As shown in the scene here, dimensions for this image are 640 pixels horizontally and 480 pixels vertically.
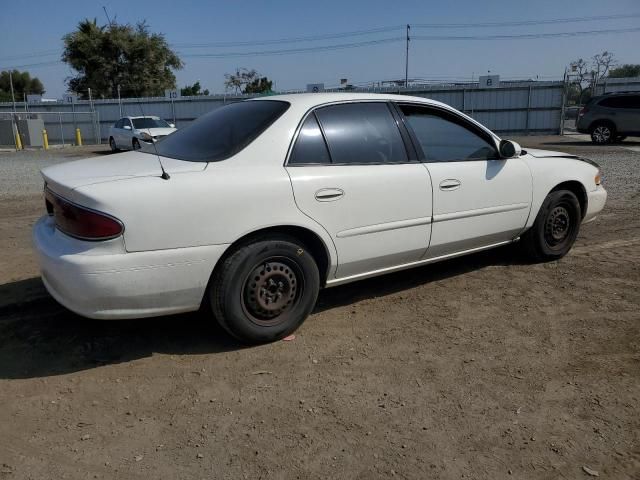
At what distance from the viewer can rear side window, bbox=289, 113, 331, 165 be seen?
3499 millimetres

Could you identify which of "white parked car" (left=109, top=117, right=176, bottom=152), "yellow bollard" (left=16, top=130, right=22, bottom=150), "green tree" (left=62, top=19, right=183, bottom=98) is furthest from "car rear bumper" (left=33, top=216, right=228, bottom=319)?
"green tree" (left=62, top=19, right=183, bottom=98)

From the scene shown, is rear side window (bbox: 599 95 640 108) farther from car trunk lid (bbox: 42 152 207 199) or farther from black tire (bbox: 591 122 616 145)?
car trunk lid (bbox: 42 152 207 199)

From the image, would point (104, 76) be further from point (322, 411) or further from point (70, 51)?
point (322, 411)

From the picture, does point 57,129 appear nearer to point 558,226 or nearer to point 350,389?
point 558,226

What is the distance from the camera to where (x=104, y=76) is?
42188 mm

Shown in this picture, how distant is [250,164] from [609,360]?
2.47m

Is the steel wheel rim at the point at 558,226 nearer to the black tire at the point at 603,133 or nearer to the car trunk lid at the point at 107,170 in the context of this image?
the car trunk lid at the point at 107,170

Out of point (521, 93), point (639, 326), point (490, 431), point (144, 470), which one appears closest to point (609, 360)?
point (639, 326)

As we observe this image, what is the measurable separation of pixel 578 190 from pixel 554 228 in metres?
0.48

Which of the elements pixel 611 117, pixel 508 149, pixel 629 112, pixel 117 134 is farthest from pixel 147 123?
pixel 508 149

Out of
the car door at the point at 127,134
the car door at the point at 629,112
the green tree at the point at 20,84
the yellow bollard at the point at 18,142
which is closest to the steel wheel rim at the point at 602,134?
the car door at the point at 629,112

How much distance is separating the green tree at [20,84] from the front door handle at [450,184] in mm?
71175

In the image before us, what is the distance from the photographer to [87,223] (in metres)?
2.90

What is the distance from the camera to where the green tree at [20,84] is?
216ft
